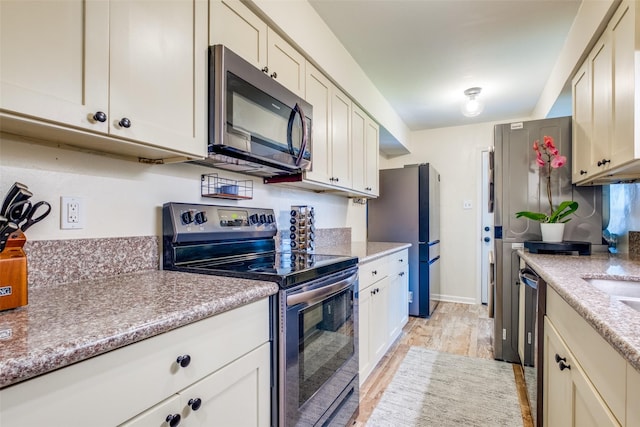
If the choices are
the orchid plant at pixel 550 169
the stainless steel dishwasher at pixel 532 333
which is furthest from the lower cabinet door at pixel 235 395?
the orchid plant at pixel 550 169

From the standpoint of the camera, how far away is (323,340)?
149 cm

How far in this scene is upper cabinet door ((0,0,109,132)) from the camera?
0.77 meters

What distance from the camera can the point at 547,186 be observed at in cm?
234

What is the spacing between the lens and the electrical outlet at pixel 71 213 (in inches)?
43.5

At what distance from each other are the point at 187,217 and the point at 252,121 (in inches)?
20.6

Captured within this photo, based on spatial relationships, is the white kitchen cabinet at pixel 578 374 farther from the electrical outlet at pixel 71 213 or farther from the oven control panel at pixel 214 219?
the electrical outlet at pixel 71 213

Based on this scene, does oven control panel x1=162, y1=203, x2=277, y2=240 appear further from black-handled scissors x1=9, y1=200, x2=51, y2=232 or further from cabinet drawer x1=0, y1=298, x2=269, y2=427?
cabinet drawer x1=0, y1=298, x2=269, y2=427

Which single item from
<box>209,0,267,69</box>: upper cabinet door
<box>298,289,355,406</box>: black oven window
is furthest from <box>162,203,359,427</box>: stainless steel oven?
<box>209,0,267,69</box>: upper cabinet door

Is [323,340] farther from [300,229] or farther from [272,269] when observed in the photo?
[300,229]

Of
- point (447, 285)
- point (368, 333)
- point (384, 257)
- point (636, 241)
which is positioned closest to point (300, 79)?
point (384, 257)

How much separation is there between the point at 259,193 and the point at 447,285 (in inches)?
135

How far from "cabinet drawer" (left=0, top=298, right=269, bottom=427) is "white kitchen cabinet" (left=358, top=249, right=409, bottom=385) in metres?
1.22

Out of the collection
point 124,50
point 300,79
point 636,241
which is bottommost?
point 636,241

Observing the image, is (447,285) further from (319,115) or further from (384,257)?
(319,115)
